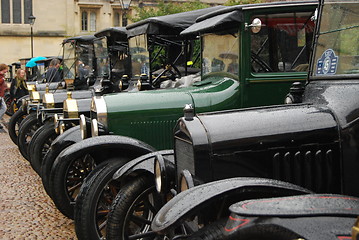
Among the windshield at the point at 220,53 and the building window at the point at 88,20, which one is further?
the building window at the point at 88,20

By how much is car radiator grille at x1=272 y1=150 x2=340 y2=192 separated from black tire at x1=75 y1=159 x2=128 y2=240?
1860 mm

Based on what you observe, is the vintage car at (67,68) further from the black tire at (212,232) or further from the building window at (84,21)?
the building window at (84,21)

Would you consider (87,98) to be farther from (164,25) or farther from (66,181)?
(66,181)

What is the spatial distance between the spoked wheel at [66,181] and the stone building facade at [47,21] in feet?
124

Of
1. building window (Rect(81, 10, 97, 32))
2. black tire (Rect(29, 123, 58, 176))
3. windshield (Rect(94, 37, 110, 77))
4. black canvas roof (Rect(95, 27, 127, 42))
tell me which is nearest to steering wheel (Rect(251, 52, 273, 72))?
black tire (Rect(29, 123, 58, 176))

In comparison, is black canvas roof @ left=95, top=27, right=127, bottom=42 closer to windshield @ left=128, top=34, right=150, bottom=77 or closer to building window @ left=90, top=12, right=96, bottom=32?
windshield @ left=128, top=34, right=150, bottom=77

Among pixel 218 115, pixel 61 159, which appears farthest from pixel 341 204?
pixel 61 159

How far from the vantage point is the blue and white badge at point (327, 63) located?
405cm

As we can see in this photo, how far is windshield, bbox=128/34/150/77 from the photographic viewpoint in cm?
903

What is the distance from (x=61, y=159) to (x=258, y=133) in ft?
9.06

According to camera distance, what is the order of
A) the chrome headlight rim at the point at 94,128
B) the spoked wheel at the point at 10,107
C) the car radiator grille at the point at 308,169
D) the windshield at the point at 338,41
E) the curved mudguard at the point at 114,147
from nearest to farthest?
the car radiator grille at the point at 308,169
the windshield at the point at 338,41
the curved mudguard at the point at 114,147
the chrome headlight rim at the point at 94,128
the spoked wheel at the point at 10,107

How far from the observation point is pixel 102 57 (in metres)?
11.3

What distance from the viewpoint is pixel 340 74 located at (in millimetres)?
3949

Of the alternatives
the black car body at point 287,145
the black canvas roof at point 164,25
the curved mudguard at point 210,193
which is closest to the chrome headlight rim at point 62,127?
the black canvas roof at point 164,25
